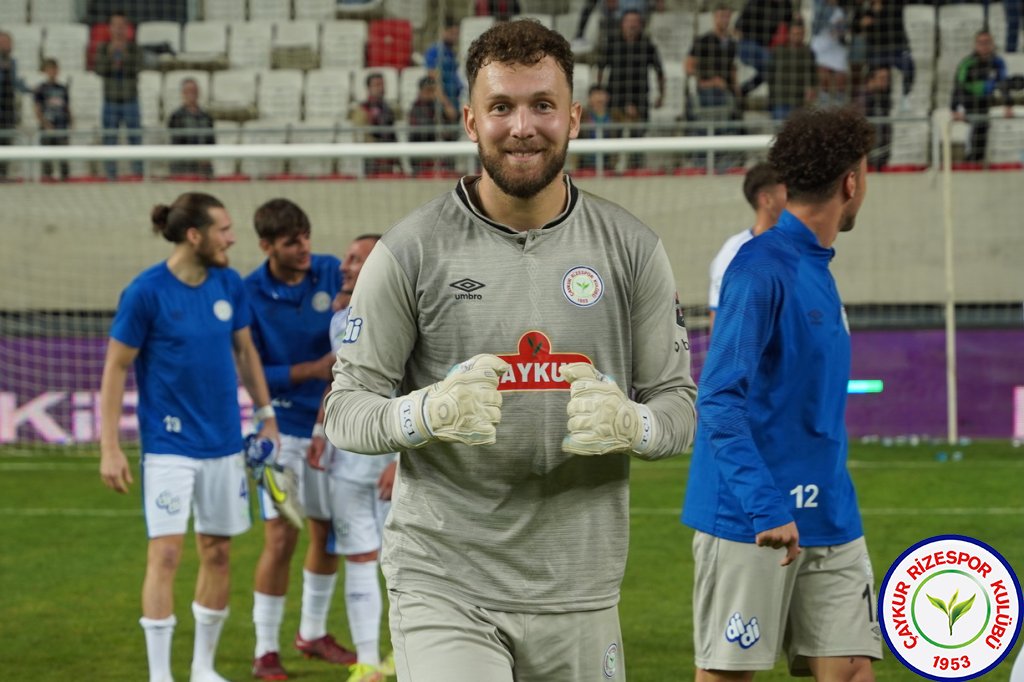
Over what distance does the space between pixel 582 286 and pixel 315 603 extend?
384 cm

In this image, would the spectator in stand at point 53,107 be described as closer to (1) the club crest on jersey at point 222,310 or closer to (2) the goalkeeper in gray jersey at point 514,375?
(1) the club crest on jersey at point 222,310

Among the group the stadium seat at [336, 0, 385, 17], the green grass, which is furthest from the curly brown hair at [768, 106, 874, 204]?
the stadium seat at [336, 0, 385, 17]

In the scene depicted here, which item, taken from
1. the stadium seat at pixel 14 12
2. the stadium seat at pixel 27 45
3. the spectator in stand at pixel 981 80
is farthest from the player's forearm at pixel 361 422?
the stadium seat at pixel 14 12

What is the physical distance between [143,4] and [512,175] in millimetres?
15937

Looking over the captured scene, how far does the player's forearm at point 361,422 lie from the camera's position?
2.90 metres

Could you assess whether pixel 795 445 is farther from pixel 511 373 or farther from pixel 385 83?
pixel 385 83

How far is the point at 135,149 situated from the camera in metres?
10.6

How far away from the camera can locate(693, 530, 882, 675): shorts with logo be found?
396 centimetres

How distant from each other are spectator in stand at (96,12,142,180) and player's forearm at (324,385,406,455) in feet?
43.2

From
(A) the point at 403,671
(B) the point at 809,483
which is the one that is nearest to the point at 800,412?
(B) the point at 809,483

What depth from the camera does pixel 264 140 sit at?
16.3m

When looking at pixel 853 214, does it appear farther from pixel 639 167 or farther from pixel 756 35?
pixel 756 35

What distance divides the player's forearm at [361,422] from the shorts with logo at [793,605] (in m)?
1.45

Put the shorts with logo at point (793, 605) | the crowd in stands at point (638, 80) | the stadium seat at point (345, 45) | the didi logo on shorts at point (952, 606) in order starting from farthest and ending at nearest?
the stadium seat at point (345, 45) < the crowd in stands at point (638, 80) < the shorts with logo at point (793, 605) < the didi logo on shorts at point (952, 606)
